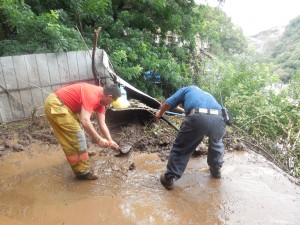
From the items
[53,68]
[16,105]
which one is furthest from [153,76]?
[16,105]

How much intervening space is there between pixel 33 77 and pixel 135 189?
3271 millimetres

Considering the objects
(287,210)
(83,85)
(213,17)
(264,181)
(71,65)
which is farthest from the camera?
(213,17)

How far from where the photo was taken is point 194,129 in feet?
10.1

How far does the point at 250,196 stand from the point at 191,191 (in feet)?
2.60

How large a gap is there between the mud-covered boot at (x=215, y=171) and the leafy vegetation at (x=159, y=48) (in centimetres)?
156

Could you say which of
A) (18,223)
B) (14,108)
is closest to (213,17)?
(14,108)

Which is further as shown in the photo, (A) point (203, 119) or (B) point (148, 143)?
(B) point (148, 143)

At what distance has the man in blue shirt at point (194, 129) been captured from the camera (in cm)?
308

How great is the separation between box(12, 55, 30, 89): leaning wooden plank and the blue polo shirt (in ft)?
10.4

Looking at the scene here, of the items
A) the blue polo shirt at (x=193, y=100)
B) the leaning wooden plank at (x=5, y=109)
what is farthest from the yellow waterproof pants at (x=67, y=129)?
the leaning wooden plank at (x=5, y=109)

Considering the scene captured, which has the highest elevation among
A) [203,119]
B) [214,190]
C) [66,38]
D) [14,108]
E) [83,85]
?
[66,38]

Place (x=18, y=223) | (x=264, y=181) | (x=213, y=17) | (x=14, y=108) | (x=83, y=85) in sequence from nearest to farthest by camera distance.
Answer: (x=18, y=223), (x=83, y=85), (x=264, y=181), (x=14, y=108), (x=213, y=17)

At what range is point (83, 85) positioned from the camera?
10.6 ft

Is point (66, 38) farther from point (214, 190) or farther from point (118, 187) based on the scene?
point (214, 190)
